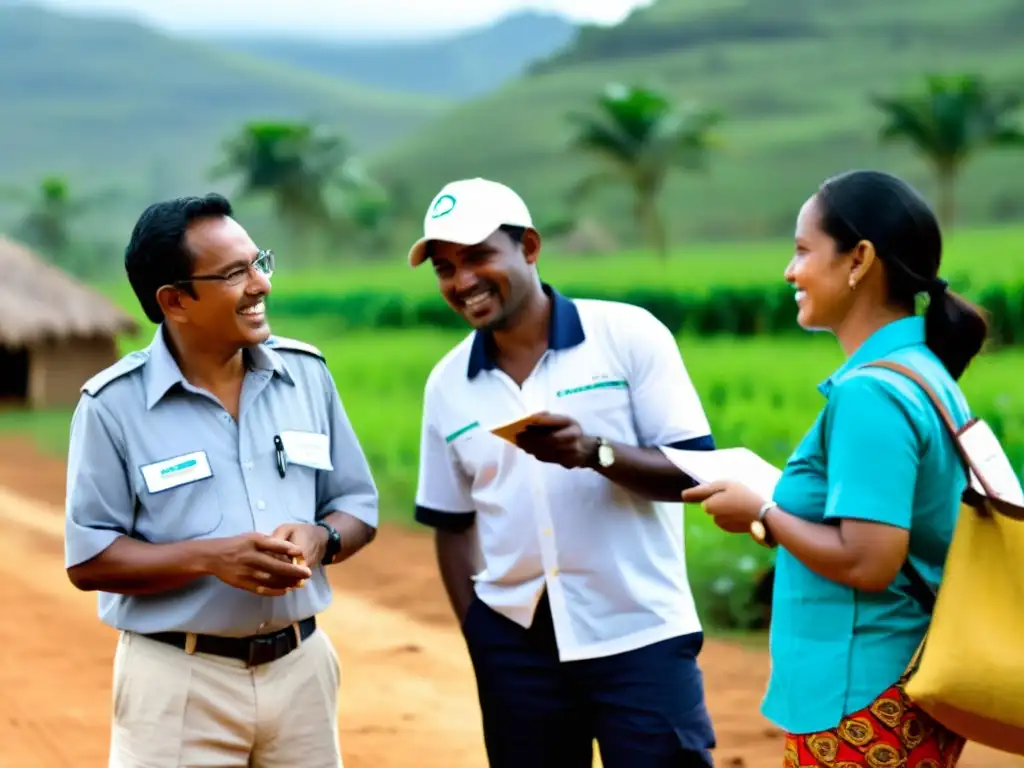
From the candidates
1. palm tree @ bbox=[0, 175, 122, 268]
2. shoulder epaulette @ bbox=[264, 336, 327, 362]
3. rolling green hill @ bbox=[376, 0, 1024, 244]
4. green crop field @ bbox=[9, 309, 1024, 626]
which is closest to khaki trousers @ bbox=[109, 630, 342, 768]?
shoulder epaulette @ bbox=[264, 336, 327, 362]

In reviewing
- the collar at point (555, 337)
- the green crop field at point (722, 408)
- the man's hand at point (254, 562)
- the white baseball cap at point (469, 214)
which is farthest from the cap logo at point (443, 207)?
the green crop field at point (722, 408)

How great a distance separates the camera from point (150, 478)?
2.71 m

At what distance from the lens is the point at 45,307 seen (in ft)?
68.0

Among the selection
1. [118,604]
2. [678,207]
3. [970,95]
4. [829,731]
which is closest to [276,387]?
[118,604]

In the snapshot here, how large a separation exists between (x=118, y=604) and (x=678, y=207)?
210 feet

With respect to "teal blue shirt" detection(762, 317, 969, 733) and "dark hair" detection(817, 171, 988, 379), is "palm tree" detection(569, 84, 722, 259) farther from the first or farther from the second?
"teal blue shirt" detection(762, 317, 969, 733)

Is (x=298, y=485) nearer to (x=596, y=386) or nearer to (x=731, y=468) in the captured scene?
(x=596, y=386)

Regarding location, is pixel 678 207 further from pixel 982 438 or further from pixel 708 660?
pixel 982 438

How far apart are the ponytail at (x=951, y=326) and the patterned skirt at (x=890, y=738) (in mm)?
588

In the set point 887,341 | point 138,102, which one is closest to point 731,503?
point 887,341

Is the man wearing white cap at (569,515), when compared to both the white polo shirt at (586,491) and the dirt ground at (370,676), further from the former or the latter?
the dirt ground at (370,676)

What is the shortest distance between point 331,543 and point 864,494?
43.4 inches

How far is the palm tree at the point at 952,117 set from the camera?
117 ft

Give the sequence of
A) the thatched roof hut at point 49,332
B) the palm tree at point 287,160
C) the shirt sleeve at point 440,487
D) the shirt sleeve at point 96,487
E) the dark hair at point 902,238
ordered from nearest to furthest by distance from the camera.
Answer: the dark hair at point 902,238, the shirt sleeve at point 96,487, the shirt sleeve at point 440,487, the thatched roof hut at point 49,332, the palm tree at point 287,160
